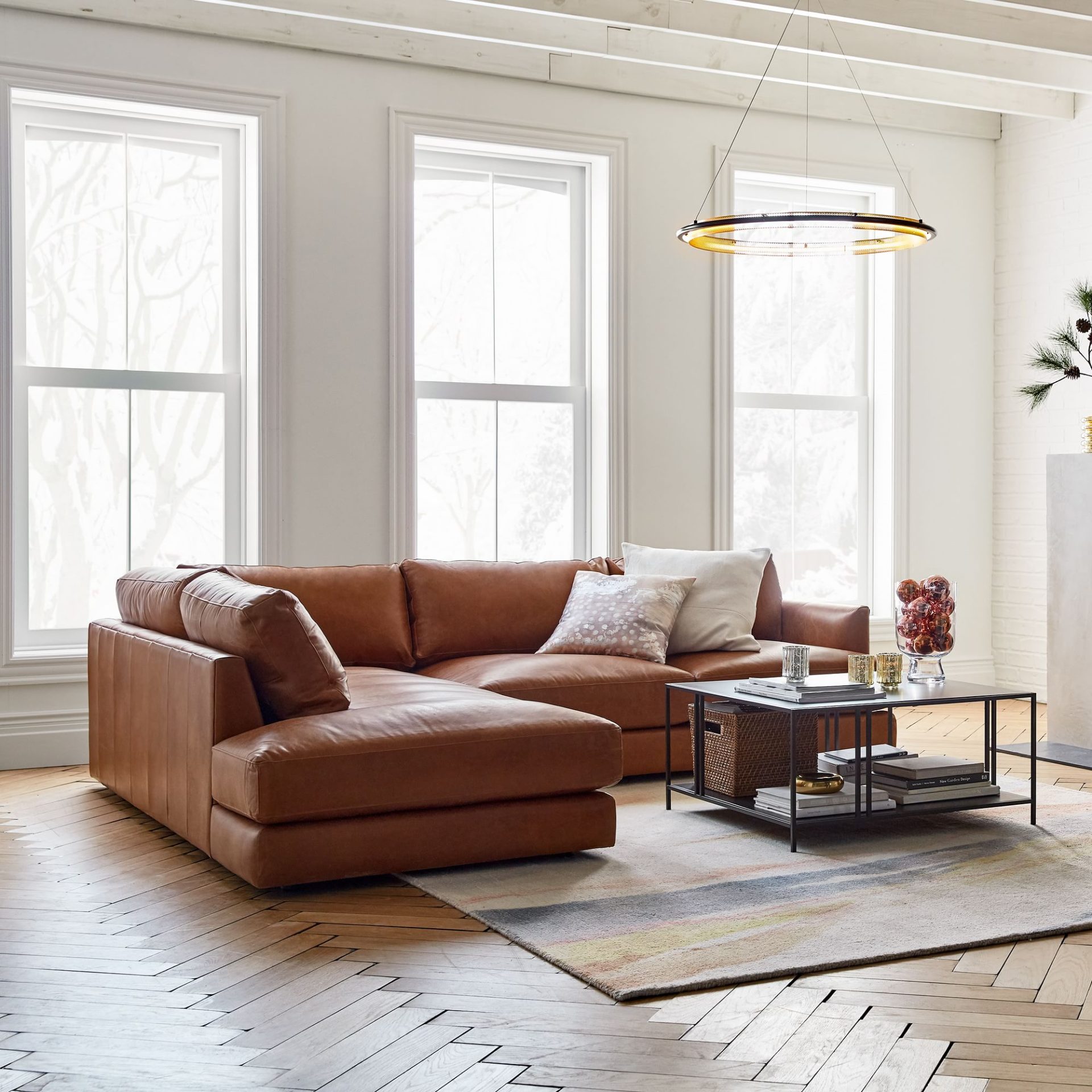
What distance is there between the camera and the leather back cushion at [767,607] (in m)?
5.72

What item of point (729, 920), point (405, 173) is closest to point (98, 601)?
point (405, 173)

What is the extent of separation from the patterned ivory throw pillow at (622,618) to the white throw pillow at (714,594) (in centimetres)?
8

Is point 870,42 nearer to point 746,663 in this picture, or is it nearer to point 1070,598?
point 1070,598

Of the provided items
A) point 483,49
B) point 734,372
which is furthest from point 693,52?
point 734,372

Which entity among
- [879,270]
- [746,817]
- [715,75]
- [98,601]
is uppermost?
[715,75]

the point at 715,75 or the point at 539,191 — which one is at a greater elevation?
the point at 715,75

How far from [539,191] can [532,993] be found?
15.0 ft

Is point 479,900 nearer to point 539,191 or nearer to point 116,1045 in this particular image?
point 116,1045

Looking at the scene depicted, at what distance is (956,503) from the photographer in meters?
7.29

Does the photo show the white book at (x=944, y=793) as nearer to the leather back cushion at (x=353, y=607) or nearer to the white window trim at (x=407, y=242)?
the leather back cushion at (x=353, y=607)

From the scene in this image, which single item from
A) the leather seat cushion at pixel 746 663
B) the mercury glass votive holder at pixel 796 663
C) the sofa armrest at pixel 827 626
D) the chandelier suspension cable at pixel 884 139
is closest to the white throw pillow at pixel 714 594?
the leather seat cushion at pixel 746 663

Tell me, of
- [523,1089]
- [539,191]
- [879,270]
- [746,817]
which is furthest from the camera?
[879,270]

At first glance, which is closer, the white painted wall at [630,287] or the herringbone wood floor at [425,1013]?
the herringbone wood floor at [425,1013]

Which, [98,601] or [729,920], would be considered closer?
[729,920]
